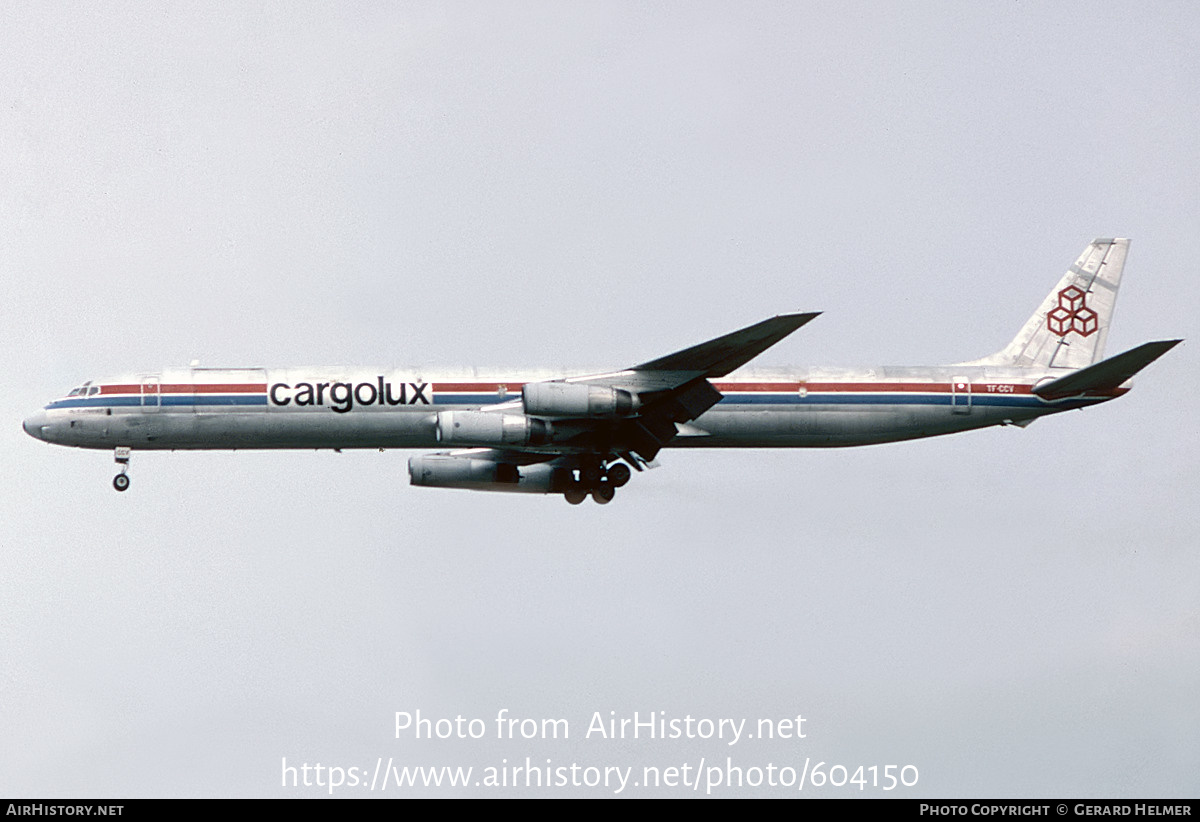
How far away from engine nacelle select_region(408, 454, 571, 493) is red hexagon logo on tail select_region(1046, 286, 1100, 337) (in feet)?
57.2

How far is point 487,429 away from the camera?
4834cm

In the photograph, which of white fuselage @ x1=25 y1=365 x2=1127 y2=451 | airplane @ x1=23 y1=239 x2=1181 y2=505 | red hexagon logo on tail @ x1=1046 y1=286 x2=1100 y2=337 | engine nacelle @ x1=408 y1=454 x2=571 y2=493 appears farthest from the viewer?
red hexagon logo on tail @ x1=1046 y1=286 x2=1100 y2=337

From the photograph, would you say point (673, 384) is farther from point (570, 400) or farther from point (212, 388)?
point (212, 388)

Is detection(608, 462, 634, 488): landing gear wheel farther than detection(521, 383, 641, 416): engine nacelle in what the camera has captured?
Yes

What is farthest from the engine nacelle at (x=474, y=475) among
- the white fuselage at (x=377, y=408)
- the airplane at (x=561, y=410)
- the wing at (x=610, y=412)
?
the white fuselage at (x=377, y=408)

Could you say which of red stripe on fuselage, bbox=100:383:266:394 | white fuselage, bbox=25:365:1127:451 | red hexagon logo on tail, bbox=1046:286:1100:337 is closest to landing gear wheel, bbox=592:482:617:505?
white fuselage, bbox=25:365:1127:451

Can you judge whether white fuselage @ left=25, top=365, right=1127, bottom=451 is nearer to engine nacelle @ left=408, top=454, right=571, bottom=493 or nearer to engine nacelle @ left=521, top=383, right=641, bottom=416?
engine nacelle @ left=408, top=454, right=571, bottom=493

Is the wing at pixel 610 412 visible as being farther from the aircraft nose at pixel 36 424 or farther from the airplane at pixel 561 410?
the aircraft nose at pixel 36 424

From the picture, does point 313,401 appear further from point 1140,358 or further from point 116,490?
point 1140,358

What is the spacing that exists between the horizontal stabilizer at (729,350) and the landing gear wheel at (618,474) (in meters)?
3.81

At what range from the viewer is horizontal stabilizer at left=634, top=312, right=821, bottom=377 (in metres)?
46.5

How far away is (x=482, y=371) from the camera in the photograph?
171ft
